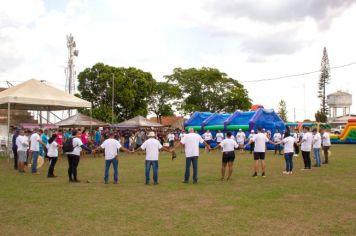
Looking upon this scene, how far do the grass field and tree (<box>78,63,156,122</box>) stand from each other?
35.7m

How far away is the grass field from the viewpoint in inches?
289

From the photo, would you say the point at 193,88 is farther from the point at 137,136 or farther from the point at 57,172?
the point at 57,172

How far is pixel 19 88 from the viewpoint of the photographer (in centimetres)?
2420

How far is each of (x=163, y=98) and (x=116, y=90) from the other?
1038 cm

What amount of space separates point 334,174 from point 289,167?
A: 1699mm

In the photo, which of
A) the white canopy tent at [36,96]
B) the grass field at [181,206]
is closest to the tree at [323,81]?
the white canopy tent at [36,96]

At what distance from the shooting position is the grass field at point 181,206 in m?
7.35

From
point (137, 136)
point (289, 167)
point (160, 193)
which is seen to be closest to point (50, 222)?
point (160, 193)

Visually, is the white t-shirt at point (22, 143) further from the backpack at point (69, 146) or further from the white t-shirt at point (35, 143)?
the backpack at point (69, 146)

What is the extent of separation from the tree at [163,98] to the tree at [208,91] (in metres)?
1.53

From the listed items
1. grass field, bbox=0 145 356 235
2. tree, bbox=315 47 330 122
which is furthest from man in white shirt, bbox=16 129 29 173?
tree, bbox=315 47 330 122

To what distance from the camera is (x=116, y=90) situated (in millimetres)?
A: 50562

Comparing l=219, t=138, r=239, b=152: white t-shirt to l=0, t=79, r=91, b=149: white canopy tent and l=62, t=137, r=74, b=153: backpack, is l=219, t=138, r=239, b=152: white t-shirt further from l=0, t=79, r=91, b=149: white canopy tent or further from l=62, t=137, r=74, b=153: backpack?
l=0, t=79, r=91, b=149: white canopy tent

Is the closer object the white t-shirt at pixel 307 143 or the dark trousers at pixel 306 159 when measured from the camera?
the white t-shirt at pixel 307 143
